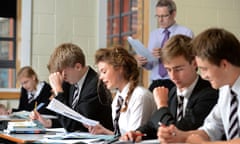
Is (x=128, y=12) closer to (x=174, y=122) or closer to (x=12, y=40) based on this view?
(x=12, y=40)

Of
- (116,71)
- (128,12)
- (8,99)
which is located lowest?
(8,99)

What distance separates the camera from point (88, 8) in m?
5.70

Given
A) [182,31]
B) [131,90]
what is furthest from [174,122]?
[182,31]

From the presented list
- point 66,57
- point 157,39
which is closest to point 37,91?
point 157,39

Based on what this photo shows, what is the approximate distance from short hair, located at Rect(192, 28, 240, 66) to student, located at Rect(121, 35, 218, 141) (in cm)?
35

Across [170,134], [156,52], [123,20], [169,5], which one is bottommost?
[170,134]

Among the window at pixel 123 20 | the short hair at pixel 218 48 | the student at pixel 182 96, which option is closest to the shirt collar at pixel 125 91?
the student at pixel 182 96

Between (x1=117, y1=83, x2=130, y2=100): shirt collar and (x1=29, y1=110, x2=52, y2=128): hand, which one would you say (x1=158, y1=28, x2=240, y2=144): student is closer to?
(x1=117, y1=83, x2=130, y2=100): shirt collar

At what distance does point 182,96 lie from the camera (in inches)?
90.4

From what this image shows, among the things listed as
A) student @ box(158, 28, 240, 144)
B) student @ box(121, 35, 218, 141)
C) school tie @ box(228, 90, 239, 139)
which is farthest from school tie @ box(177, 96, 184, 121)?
school tie @ box(228, 90, 239, 139)

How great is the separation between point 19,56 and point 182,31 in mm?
2224

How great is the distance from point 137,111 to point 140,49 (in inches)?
55.0

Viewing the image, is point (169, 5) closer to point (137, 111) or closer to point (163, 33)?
point (163, 33)

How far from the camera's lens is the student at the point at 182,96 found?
2.17 m
